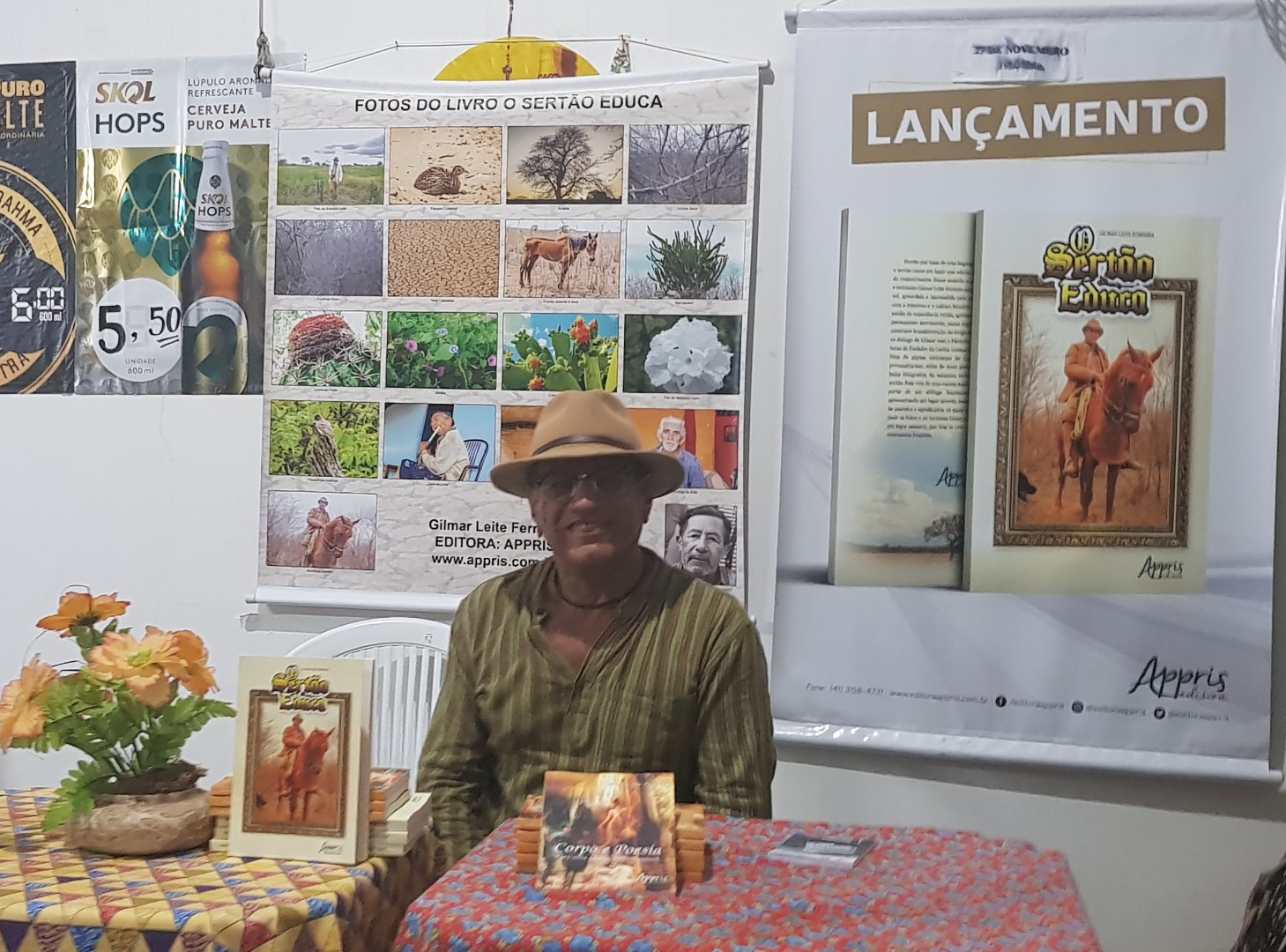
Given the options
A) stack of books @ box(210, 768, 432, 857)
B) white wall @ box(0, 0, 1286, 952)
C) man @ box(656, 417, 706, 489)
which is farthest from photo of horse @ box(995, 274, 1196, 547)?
stack of books @ box(210, 768, 432, 857)

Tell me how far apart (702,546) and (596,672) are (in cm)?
85

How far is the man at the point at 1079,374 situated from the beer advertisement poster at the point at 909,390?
0.69ft

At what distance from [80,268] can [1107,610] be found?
2507 millimetres

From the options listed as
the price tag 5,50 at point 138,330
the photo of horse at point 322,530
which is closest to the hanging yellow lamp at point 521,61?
the price tag 5,50 at point 138,330

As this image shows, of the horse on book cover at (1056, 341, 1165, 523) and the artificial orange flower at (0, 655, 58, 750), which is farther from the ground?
the horse on book cover at (1056, 341, 1165, 523)

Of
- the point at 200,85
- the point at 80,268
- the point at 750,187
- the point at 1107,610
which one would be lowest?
the point at 1107,610

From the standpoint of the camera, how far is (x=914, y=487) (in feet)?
8.70

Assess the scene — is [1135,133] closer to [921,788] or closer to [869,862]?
[921,788]

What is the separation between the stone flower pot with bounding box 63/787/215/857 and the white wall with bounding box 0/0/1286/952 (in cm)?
128

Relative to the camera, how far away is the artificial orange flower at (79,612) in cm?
168

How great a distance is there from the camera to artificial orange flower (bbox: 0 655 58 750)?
1.60 metres

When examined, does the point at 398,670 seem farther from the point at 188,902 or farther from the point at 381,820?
the point at 188,902

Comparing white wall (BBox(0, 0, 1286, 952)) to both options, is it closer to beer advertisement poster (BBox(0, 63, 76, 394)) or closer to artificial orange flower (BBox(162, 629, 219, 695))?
beer advertisement poster (BBox(0, 63, 76, 394))

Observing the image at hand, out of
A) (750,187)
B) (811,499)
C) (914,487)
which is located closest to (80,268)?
(750,187)
